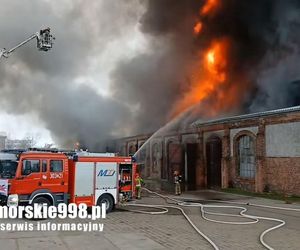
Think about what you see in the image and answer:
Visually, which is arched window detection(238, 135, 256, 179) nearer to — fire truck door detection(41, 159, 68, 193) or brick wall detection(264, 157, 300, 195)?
brick wall detection(264, 157, 300, 195)

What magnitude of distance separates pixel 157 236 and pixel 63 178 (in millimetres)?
Answer: 4989

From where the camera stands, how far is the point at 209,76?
30.0 meters

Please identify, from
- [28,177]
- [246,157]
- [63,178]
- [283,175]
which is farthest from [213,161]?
[28,177]

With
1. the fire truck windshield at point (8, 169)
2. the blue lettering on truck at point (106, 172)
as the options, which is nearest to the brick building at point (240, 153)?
the blue lettering on truck at point (106, 172)

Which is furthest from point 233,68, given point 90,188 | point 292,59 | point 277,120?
point 90,188

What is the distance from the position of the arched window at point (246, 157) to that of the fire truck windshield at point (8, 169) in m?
14.6

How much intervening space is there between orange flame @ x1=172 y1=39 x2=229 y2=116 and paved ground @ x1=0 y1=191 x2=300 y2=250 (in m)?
17.3

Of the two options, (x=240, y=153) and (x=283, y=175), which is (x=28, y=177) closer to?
(x=283, y=175)

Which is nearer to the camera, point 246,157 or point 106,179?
point 106,179

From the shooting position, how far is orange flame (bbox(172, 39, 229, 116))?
2952 centimetres

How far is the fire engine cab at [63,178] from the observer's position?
522 inches

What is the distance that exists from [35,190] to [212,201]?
9.30 metres

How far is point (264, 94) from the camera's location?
32.1 meters

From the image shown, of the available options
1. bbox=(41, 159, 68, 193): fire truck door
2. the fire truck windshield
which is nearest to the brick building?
bbox=(41, 159, 68, 193): fire truck door
